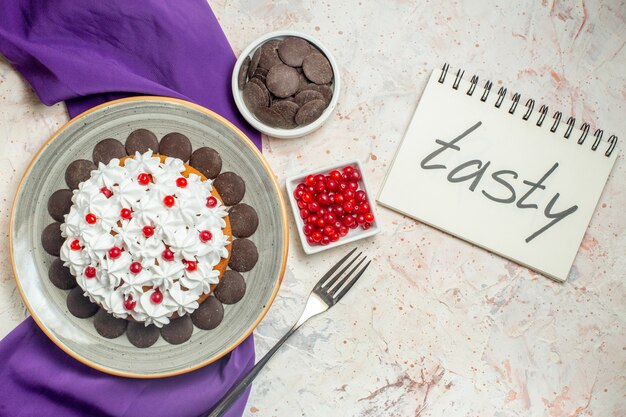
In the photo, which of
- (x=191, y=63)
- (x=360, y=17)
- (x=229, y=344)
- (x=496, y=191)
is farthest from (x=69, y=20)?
(x=496, y=191)

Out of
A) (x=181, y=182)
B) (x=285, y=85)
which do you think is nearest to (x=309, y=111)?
(x=285, y=85)

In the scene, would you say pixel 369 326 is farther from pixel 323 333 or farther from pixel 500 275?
pixel 500 275

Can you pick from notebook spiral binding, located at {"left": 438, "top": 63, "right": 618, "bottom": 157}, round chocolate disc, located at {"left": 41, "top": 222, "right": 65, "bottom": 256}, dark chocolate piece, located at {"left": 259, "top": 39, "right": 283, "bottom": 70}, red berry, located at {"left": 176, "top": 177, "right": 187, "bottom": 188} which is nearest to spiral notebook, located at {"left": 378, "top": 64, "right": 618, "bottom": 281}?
notebook spiral binding, located at {"left": 438, "top": 63, "right": 618, "bottom": 157}

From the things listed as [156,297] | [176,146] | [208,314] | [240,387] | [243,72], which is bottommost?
[240,387]

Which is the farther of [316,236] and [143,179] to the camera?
[316,236]

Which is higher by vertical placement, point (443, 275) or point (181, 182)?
point (181, 182)

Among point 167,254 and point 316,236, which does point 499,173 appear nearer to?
point 316,236

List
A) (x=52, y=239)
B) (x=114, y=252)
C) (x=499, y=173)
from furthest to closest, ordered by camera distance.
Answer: (x=499, y=173) < (x=52, y=239) < (x=114, y=252)
